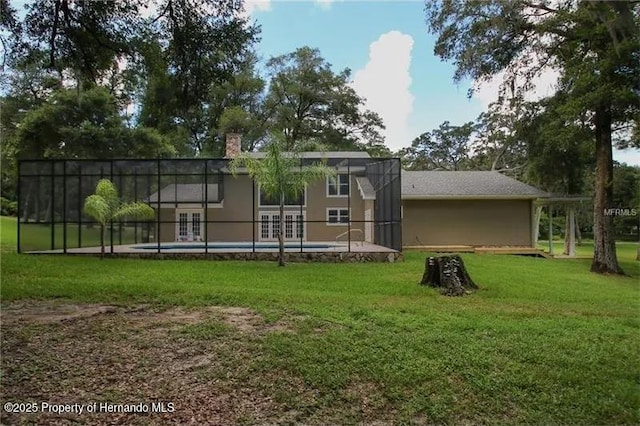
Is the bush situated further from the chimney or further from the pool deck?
the pool deck

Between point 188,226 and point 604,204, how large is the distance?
14.9 m

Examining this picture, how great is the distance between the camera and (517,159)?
133 ft

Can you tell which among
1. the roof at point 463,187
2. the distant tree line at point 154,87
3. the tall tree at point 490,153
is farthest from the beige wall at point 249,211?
the tall tree at point 490,153

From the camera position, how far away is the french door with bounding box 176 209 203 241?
18688mm

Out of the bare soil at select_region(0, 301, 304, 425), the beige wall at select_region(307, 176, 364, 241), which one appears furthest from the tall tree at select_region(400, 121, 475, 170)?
the bare soil at select_region(0, 301, 304, 425)

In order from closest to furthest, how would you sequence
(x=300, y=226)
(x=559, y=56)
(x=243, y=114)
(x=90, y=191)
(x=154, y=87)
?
(x=154, y=87) → (x=300, y=226) → (x=559, y=56) → (x=90, y=191) → (x=243, y=114)

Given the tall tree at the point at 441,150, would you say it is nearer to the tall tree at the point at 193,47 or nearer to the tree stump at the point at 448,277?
the tree stump at the point at 448,277

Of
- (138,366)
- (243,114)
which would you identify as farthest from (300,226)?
(243,114)

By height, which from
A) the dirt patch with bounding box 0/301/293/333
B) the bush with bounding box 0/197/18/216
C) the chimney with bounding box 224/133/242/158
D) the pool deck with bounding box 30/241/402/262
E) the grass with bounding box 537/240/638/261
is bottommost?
the grass with bounding box 537/240/638/261

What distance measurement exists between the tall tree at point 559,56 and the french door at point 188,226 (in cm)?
1107

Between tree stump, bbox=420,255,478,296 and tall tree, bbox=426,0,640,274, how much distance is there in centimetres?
709

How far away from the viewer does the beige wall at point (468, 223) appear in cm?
1989

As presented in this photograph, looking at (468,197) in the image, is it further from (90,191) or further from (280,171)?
(90,191)

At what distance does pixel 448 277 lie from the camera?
8727 mm
